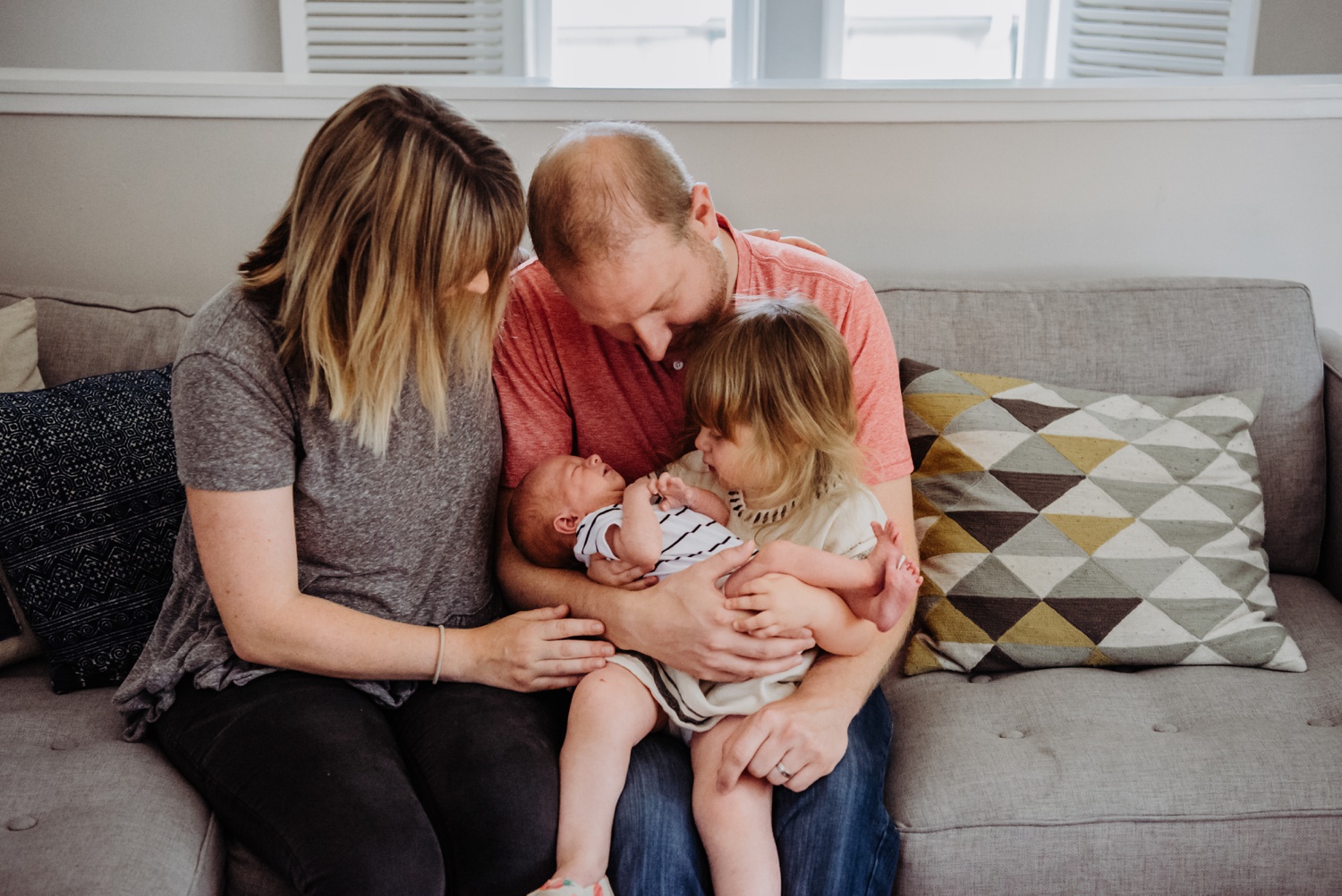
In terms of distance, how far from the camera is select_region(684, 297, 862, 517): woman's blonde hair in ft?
4.45

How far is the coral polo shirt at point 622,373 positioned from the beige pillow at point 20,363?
0.75 meters

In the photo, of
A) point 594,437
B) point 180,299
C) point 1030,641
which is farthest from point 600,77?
point 1030,641

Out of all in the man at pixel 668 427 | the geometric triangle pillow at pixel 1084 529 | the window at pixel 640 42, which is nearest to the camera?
the man at pixel 668 427

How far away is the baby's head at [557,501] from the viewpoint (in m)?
1.46

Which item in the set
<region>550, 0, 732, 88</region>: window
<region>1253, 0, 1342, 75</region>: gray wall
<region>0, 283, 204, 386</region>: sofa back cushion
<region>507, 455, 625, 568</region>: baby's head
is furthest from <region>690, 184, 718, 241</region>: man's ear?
<region>1253, 0, 1342, 75</region>: gray wall

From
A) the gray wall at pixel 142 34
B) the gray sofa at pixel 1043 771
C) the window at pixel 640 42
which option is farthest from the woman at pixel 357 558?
the gray wall at pixel 142 34

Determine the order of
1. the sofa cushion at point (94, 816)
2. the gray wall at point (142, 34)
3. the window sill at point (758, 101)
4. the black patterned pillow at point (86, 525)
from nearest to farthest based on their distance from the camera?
the sofa cushion at point (94, 816) < the black patterned pillow at point (86, 525) < the window sill at point (758, 101) < the gray wall at point (142, 34)

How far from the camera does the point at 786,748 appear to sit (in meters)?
1.24

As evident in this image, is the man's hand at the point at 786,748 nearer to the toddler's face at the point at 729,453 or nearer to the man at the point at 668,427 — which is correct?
the man at the point at 668,427

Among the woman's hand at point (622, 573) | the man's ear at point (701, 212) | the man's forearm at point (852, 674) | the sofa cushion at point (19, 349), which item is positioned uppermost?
the man's ear at point (701, 212)

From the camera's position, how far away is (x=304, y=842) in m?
1.12

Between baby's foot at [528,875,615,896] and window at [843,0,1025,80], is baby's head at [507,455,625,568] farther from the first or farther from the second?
window at [843,0,1025,80]

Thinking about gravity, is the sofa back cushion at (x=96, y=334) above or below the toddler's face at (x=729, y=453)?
above

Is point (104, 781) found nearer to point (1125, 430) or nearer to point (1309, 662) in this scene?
point (1125, 430)
